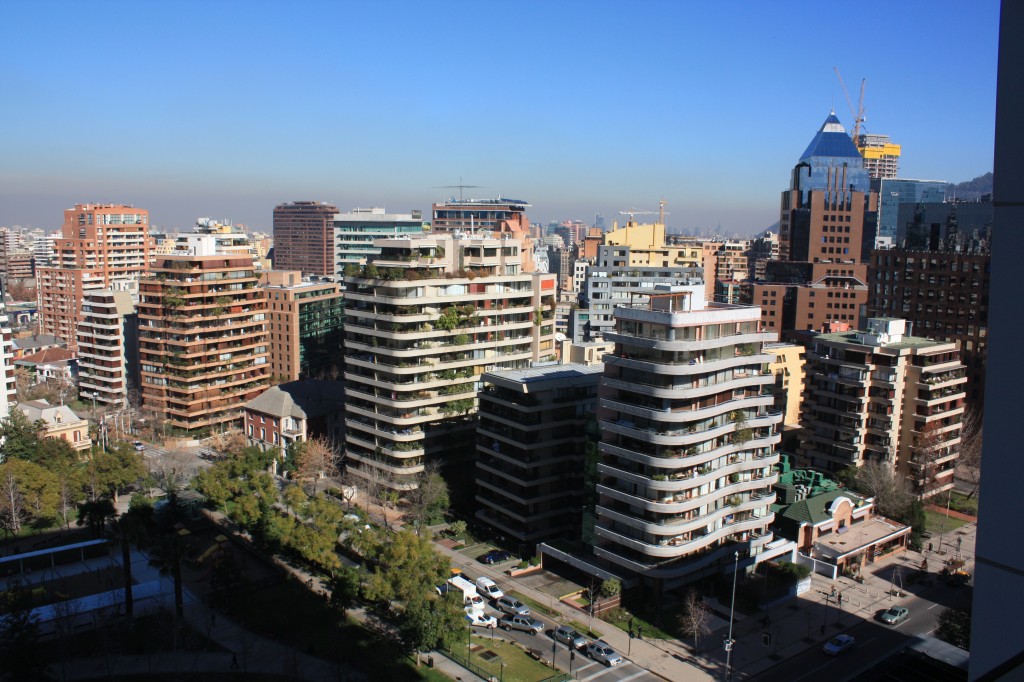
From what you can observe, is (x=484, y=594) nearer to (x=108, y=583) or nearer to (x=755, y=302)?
(x=108, y=583)

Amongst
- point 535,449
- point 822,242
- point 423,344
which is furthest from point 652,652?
point 822,242

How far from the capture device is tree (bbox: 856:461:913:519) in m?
44.3

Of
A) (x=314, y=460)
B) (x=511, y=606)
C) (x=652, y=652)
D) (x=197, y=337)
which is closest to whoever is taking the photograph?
(x=652, y=652)

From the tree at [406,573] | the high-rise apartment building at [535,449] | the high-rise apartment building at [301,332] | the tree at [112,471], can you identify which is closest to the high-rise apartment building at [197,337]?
the high-rise apartment building at [301,332]

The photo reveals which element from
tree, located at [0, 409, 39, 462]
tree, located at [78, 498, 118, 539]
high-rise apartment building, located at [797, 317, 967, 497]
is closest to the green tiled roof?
high-rise apartment building, located at [797, 317, 967, 497]

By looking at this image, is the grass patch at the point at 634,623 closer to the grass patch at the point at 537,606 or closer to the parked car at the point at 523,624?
the grass patch at the point at 537,606

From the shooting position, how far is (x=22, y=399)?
2712 inches

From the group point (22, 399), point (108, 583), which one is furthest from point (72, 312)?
point (108, 583)

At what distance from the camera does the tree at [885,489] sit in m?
44.3

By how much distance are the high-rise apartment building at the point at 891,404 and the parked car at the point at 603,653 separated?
24.2 m

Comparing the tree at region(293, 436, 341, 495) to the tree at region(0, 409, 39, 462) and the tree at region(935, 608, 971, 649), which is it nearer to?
the tree at region(0, 409, 39, 462)

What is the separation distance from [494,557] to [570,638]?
891 cm

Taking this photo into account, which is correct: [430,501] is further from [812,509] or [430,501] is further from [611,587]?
[812,509]

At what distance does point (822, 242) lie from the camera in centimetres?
9319
